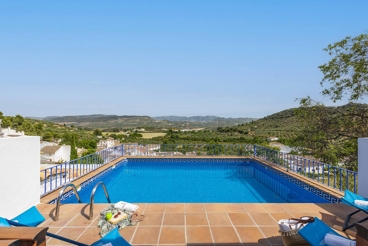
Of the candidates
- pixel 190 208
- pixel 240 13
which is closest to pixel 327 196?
pixel 190 208

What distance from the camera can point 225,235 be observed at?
2926 millimetres

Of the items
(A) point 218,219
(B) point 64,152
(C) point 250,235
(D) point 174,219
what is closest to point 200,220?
(A) point 218,219

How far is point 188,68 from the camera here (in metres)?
15.4

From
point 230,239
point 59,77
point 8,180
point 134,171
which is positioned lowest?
point 134,171

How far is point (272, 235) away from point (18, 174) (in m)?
3.48

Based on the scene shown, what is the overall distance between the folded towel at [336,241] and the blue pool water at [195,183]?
3287 mm

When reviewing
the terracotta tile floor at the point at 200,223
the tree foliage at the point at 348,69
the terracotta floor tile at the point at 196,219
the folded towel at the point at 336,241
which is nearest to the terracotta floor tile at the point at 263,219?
the terracotta tile floor at the point at 200,223

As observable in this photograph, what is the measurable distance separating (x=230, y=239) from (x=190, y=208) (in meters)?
1.12

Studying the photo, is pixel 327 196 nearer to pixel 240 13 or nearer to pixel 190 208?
pixel 190 208

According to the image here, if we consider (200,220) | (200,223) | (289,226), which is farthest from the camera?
(200,220)

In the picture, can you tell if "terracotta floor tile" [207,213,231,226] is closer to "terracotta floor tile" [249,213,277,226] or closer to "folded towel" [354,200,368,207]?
"terracotta floor tile" [249,213,277,226]

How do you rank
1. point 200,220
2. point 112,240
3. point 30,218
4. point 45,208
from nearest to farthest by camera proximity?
point 112,240
point 30,218
point 200,220
point 45,208

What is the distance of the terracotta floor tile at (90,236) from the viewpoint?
2.76 metres

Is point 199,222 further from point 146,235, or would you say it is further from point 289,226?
point 289,226
